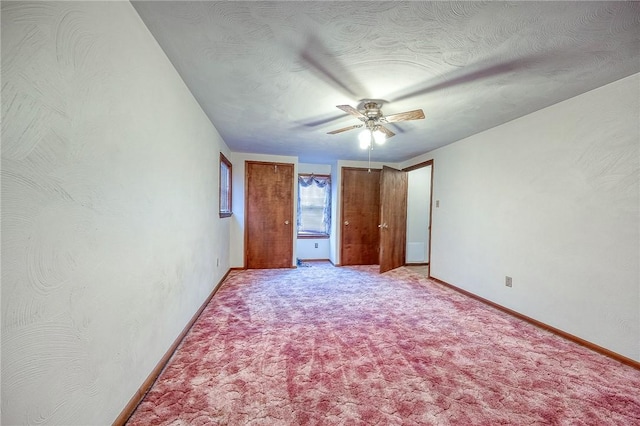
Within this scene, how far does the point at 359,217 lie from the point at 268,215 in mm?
1932

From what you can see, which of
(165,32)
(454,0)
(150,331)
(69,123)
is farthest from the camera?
(150,331)

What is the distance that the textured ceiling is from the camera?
4.45 feet

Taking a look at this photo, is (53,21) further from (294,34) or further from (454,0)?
(454,0)

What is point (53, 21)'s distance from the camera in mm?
898

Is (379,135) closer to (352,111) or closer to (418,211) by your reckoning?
(352,111)

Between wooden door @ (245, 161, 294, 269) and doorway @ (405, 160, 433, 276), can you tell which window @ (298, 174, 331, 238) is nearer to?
wooden door @ (245, 161, 294, 269)

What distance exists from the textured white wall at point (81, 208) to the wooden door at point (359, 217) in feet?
12.5

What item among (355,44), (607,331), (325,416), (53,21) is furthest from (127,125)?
(607,331)

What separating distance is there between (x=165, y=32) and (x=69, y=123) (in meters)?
0.93

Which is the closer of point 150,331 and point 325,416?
point 325,416

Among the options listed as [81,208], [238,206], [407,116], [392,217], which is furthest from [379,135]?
[238,206]

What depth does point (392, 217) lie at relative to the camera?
4836 millimetres

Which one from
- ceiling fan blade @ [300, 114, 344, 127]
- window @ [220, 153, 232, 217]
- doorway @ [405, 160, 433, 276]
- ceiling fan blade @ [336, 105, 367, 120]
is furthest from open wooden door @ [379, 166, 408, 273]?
window @ [220, 153, 232, 217]

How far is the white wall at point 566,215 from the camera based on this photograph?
6.55ft
